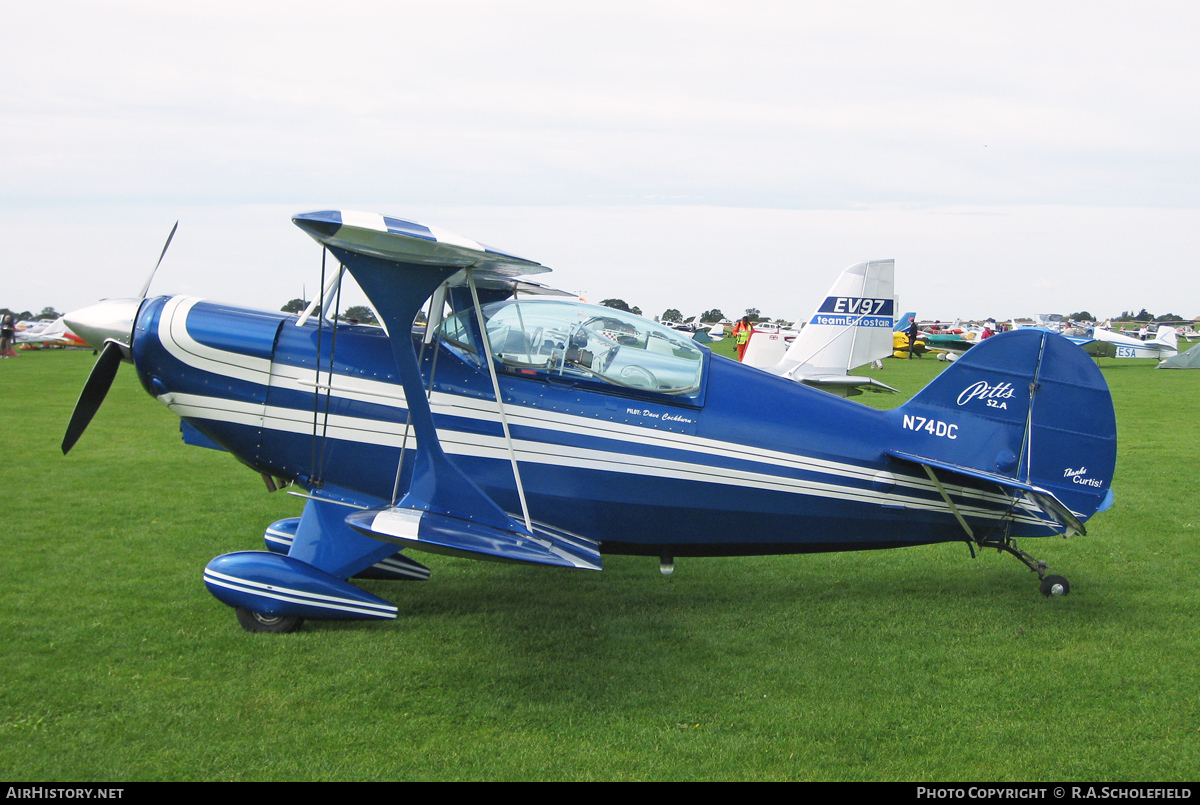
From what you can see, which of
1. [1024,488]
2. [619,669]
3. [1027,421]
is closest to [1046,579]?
[1024,488]

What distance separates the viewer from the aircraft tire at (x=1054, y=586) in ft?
19.4

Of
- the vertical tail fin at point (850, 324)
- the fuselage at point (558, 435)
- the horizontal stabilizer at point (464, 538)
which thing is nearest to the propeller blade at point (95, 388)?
the fuselage at point (558, 435)

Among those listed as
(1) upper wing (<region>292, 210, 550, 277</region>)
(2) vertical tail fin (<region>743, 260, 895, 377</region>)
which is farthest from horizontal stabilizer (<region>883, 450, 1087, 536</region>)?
(2) vertical tail fin (<region>743, 260, 895, 377</region>)

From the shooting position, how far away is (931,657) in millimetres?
4906

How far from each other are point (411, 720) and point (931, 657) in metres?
2.94

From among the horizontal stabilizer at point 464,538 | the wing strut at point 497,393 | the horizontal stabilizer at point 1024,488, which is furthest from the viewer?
the horizontal stabilizer at point 1024,488

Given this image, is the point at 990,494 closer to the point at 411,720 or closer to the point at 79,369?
the point at 411,720

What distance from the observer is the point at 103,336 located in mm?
5652

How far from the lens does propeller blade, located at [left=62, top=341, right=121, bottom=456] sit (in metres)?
5.58

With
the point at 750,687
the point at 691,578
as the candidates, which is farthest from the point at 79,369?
the point at 750,687

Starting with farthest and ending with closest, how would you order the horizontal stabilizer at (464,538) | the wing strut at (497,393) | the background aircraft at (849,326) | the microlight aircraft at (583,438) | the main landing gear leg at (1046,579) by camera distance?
the background aircraft at (849,326), the main landing gear leg at (1046,579), the microlight aircraft at (583,438), the wing strut at (497,393), the horizontal stabilizer at (464,538)

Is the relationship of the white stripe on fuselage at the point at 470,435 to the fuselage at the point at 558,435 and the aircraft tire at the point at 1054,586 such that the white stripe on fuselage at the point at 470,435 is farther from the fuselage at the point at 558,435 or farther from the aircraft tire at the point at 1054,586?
the aircraft tire at the point at 1054,586

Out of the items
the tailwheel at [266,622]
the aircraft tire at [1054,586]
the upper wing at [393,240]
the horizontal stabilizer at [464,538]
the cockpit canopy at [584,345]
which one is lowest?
the tailwheel at [266,622]

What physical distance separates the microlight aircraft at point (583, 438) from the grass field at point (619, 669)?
0.52 metres
